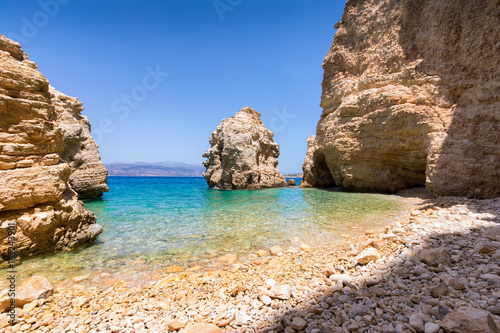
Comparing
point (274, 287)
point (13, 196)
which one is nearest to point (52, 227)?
point (13, 196)

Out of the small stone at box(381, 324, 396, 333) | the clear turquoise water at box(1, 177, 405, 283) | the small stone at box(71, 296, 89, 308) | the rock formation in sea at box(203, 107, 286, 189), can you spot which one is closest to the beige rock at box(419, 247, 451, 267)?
the small stone at box(381, 324, 396, 333)

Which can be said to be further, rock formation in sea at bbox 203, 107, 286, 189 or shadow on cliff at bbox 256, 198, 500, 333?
rock formation in sea at bbox 203, 107, 286, 189

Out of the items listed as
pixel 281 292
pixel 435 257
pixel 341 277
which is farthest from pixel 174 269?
pixel 435 257

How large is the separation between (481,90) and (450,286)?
46.6 feet

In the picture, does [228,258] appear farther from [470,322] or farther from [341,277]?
[470,322]

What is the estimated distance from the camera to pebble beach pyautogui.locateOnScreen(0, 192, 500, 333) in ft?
7.37

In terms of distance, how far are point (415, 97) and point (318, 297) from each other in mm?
17652

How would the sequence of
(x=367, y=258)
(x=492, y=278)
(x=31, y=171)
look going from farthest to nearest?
(x=31, y=171), (x=367, y=258), (x=492, y=278)

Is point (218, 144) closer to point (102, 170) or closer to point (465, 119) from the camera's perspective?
point (102, 170)

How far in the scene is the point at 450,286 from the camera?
2.54m

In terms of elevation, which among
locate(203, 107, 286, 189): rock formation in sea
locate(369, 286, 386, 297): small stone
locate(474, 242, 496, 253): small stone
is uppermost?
locate(203, 107, 286, 189): rock formation in sea

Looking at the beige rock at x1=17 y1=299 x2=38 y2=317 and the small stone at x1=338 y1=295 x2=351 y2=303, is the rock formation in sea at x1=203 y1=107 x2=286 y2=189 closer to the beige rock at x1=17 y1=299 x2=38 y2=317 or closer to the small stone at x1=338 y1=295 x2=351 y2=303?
the beige rock at x1=17 y1=299 x2=38 y2=317

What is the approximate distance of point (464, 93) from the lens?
12.2 meters

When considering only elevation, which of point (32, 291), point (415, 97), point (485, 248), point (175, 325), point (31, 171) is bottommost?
point (32, 291)
